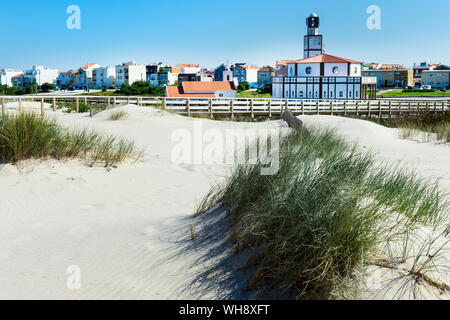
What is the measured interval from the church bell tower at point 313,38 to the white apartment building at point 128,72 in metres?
69.1

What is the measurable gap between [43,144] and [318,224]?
7.37 metres

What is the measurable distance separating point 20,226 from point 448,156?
10.4 metres

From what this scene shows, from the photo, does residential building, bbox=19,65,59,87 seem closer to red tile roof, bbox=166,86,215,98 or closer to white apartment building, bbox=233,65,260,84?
white apartment building, bbox=233,65,260,84

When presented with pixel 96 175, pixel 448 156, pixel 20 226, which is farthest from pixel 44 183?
pixel 448 156

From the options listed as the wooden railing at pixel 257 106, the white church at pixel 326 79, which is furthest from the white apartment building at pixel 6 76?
the wooden railing at pixel 257 106

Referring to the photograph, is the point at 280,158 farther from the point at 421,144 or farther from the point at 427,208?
the point at 421,144

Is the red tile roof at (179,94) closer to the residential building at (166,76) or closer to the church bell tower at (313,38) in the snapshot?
the church bell tower at (313,38)

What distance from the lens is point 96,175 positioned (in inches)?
364

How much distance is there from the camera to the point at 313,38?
87625 millimetres

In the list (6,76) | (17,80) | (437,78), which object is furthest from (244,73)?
(6,76)

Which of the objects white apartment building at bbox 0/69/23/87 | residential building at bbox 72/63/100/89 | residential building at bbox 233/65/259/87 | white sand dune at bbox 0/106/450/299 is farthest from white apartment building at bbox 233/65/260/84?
white sand dune at bbox 0/106/450/299

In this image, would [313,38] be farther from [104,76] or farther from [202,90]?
[104,76]

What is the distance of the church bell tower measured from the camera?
87625 mm

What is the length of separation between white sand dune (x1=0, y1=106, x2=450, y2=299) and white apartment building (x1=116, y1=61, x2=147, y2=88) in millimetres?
137200
